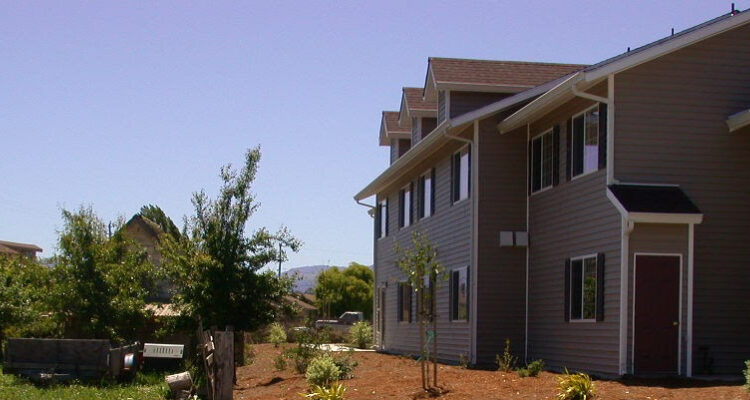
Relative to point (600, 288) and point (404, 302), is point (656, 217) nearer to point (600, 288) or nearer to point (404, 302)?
point (600, 288)

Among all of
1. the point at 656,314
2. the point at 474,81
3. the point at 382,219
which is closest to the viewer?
the point at 656,314

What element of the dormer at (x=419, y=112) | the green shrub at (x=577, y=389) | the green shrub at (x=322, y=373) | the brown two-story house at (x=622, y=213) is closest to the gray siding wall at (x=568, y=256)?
the brown two-story house at (x=622, y=213)

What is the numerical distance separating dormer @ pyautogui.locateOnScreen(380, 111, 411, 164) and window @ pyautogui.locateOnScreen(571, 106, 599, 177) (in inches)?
508

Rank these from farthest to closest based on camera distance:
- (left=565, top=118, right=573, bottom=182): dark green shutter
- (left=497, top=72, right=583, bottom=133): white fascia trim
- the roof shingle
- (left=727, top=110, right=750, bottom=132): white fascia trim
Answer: the roof shingle
(left=565, top=118, right=573, bottom=182): dark green shutter
(left=497, top=72, right=583, bottom=133): white fascia trim
(left=727, top=110, right=750, bottom=132): white fascia trim

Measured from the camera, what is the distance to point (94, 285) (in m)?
24.8

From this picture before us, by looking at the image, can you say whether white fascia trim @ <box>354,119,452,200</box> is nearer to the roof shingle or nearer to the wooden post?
the roof shingle

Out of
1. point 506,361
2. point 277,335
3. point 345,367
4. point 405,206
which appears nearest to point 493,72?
point 405,206

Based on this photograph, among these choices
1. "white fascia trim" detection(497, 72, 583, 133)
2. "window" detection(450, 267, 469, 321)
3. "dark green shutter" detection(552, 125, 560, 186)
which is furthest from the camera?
"window" detection(450, 267, 469, 321)

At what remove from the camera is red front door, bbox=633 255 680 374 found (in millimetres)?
16953

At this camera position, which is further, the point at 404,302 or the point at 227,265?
the point at 404,302

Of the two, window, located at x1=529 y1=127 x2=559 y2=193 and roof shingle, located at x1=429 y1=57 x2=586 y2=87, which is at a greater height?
roof shingle, located at x1=429 y1=57 x2=586 y2=87

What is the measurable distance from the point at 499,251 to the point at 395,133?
36.7 feet

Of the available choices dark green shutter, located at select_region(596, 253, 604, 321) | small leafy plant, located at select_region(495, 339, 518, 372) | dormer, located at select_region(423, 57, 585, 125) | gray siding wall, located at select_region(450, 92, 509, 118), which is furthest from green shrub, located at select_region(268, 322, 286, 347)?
dark green shutter, located at select_region(596, 253, 604, 321)

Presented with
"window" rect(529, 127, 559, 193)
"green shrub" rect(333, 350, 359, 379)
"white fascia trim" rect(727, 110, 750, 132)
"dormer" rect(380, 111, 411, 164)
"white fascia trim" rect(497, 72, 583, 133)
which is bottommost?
"green shrub" rect(333, 350, 359, 379)
